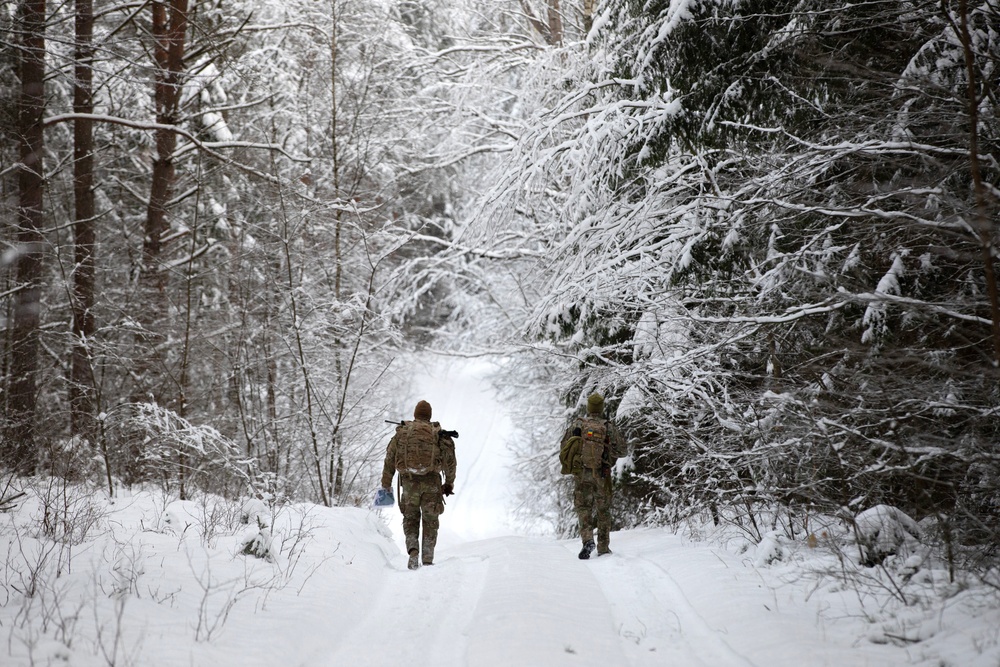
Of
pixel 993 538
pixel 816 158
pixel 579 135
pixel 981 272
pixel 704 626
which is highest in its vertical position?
pixel 579 135

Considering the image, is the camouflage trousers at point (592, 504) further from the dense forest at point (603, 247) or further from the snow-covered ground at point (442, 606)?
the dense forest at point (603, 247)

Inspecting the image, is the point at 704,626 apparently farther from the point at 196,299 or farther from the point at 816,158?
the point at 196,299

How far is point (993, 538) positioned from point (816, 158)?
9.90 ft

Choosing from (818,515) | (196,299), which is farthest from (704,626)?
(196,299)

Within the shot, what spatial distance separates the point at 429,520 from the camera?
26.6 feet

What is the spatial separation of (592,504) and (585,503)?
0.11 m

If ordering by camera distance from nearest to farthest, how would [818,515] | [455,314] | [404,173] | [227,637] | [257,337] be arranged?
[227,637], [818,515], [257,337], [404,173], [455,314]

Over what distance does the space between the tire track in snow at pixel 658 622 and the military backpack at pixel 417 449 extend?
2.12 meters

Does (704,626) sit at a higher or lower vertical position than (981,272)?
lower

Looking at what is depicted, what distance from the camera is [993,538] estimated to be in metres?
4.60

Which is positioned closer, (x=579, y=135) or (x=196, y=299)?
(x=579, y=135)

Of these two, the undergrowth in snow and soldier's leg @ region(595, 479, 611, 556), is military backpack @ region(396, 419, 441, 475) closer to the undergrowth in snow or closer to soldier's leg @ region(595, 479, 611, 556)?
the undergrowth in snow

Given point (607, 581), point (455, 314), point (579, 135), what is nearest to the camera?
point (607, 581)

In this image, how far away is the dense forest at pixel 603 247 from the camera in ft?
18.0
